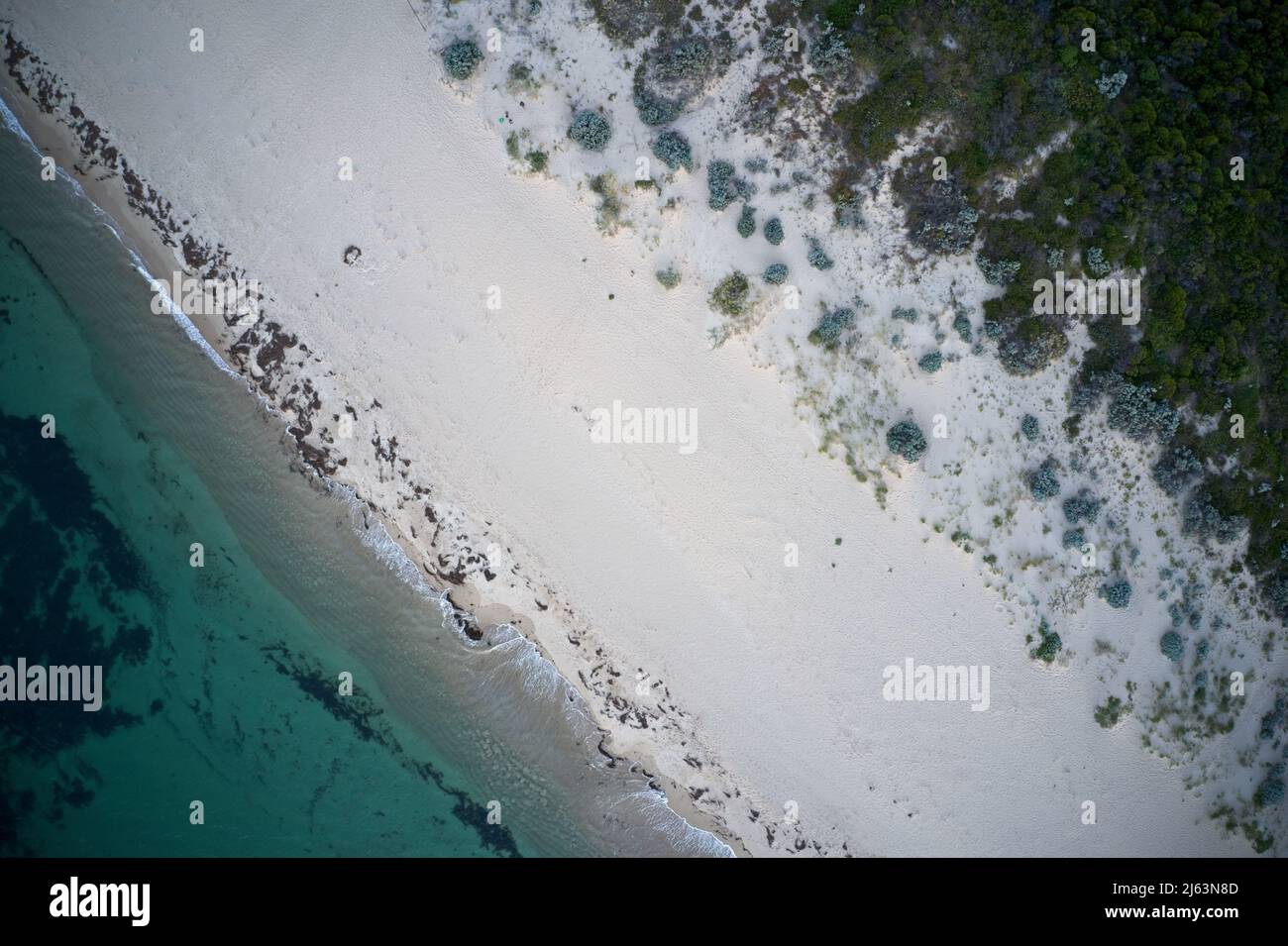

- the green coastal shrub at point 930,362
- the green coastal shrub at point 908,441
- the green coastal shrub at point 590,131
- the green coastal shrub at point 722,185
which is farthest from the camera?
the green coastal shrub at point 590,131

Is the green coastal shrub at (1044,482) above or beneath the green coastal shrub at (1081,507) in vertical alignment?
above

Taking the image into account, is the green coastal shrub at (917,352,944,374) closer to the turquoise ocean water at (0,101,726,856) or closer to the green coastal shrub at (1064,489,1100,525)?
the green coastal shrub at (1064,489,1100,525)

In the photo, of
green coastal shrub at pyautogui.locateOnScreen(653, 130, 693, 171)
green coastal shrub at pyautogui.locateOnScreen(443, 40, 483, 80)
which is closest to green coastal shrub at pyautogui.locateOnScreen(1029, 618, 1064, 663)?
green coastal shrub at pyautogui.locateOnScreen(653, 130, 693, 171)

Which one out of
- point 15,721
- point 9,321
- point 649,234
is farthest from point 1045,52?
point 15,721

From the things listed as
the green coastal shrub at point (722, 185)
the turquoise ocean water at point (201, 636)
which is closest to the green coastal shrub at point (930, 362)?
the green coastal shrub at point (722, 185)

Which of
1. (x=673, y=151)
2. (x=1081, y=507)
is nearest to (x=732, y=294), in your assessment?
(x=673, y=151)

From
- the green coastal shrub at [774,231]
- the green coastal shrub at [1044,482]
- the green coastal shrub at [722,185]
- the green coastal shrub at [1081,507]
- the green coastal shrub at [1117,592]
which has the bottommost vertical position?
the green coastal shrub at [1117,592]

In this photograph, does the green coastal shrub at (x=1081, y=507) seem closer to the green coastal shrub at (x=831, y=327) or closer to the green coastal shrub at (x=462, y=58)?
the green coastal shrub at (x=831, y=327)
